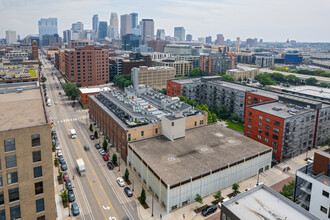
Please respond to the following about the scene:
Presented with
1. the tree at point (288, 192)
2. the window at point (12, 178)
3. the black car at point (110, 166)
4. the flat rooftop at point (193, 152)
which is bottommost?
the black car at point (110, 166)

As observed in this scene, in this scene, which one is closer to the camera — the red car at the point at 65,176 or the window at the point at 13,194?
the window at the point at 13,194

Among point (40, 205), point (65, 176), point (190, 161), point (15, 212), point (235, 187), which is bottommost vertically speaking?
point (65, 176)

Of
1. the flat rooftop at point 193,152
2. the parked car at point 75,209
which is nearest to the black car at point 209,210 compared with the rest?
the flat rooftop at point 193,152

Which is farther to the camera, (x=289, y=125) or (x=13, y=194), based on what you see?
(x=289, y=125)

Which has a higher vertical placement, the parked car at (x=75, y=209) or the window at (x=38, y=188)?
the window at (x=38, y=188)

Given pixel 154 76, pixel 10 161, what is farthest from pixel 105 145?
pixel 154 76

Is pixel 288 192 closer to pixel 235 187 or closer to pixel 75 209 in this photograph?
pixel 235 187

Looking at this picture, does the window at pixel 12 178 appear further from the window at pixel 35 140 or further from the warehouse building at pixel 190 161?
the warehouse building at pixel 190 161
